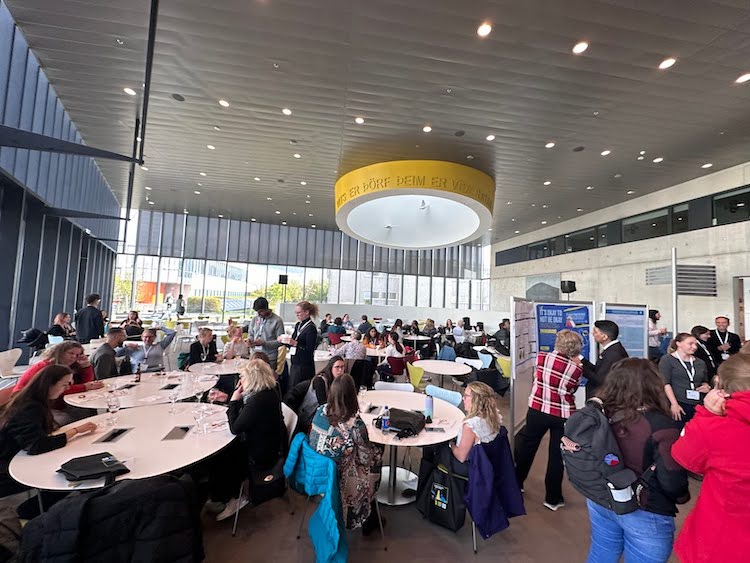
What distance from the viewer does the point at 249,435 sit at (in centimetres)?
248

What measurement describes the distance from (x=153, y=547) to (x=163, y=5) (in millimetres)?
5259

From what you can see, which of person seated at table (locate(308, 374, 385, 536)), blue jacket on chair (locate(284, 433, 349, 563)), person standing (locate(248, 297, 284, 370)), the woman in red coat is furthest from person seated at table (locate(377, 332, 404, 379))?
the woman in red coat

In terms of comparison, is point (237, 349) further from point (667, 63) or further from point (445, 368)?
point (667, 63)

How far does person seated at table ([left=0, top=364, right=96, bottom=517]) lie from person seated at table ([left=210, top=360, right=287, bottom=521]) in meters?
0.96

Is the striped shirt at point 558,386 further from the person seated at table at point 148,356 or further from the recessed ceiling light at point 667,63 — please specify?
the person seated at table at point 148,356

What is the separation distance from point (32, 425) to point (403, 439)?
2393 mm

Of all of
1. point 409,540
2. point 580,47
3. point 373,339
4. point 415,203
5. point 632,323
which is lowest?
point 409,540

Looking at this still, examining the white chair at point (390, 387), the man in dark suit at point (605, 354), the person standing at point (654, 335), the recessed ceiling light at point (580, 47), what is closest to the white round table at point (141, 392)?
the white chair at point (390, 387)

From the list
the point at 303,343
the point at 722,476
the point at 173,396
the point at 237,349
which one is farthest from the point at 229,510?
the point at 722,476

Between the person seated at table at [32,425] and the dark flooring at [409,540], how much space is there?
124cm

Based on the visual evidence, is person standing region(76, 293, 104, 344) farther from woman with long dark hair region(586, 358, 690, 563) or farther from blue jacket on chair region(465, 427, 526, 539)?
woman with long dark hair region(586, 358, 690, 563)

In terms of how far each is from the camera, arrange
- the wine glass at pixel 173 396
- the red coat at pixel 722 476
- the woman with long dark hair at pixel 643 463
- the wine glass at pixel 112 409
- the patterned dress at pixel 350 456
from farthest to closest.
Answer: the wine glass at pixel 173 396
the wine glass at pixel 112 409
the patterned dress at pixel 350 456
the woman with long dark hair at pixel 643 463
the red coat at pixel 722 476

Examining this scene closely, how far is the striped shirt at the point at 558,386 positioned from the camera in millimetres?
2922

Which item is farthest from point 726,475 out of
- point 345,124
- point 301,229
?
point 301,229
